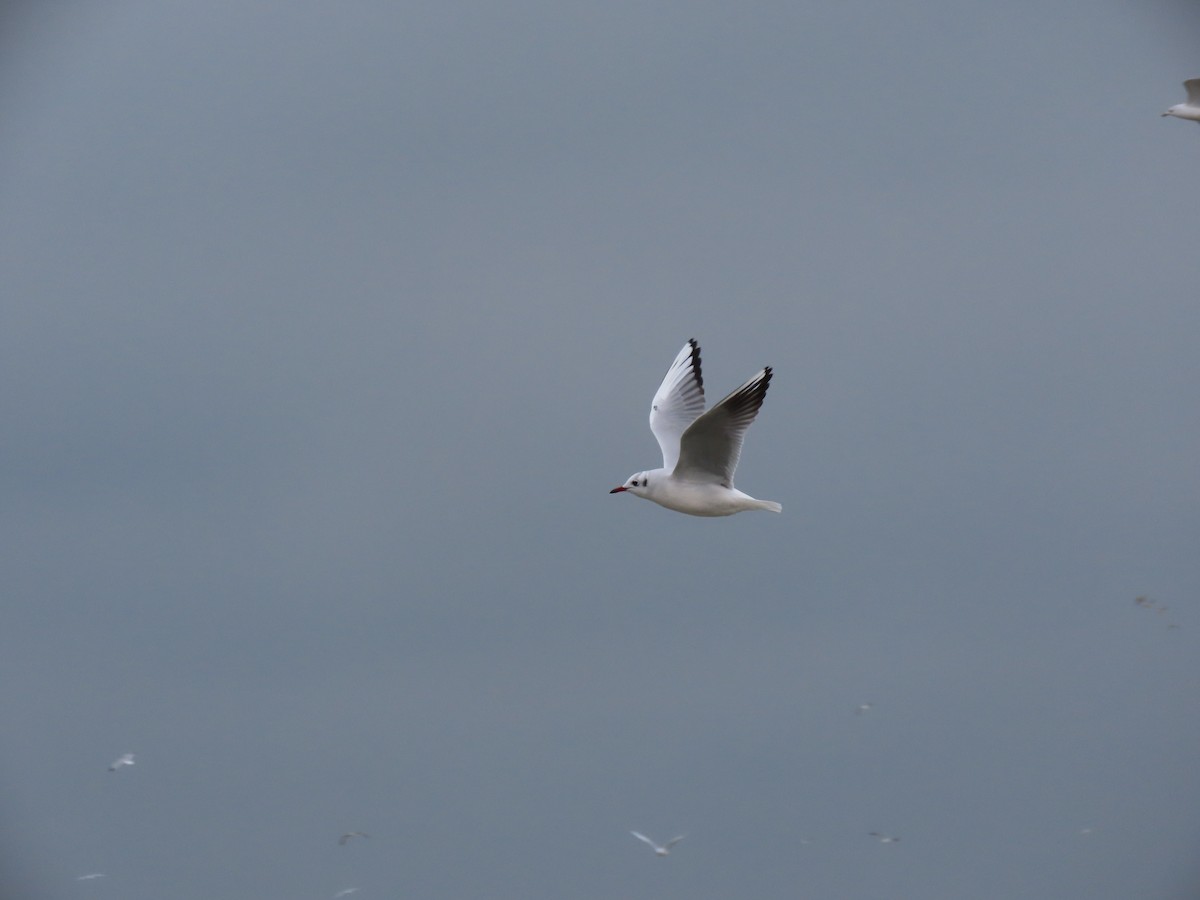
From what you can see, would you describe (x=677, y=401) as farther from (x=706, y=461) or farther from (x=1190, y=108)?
(x=1190, y=108)

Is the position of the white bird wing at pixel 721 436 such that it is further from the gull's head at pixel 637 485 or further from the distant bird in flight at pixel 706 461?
the gull's head at pixel 637 485

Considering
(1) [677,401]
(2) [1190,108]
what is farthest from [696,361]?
(2) [1190,108]

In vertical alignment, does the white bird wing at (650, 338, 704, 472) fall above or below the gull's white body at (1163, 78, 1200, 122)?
below

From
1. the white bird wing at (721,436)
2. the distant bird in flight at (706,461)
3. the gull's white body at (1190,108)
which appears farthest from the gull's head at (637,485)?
the gull's white body at (1190,108)

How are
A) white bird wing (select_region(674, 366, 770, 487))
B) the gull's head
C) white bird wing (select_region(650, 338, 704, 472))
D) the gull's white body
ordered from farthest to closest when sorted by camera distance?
the gull's white body
white bird wing (select_region(650, 338, 704, 472))
the gull's head
white bird wing (select_region(674, 366, 770, 487))

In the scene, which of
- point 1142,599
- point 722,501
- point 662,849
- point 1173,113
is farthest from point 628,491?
point 1173,113

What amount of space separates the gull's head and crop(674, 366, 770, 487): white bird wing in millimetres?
514

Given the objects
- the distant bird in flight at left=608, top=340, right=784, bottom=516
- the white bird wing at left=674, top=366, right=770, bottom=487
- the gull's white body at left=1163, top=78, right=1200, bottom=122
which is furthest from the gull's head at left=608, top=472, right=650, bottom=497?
the gull's white body at left=1163, top=78, right=1200, bottom=122

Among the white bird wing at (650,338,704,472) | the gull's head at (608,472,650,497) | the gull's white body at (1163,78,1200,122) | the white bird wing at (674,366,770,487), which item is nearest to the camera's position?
the white bird wing at (674,366,770,487)

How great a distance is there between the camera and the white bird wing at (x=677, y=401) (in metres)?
15.5

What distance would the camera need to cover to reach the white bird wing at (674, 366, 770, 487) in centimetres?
1312

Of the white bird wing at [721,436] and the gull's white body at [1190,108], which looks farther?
the gull's white body at [1190,108]

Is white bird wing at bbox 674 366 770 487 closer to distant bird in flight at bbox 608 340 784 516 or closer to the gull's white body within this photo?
distant bird in flight at bbox 608 340 784 516

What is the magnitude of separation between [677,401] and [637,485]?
148 centimetres
